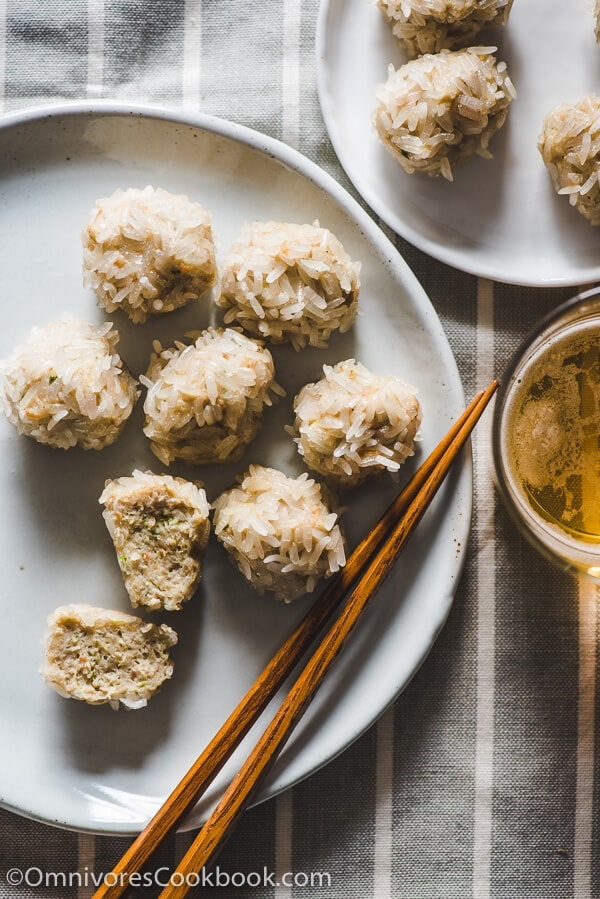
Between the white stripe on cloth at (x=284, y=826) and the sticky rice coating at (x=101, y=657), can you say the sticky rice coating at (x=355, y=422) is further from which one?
the white stripe on cloth at (x=284, y=826)

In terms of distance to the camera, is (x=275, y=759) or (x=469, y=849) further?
(x=469, y=849)

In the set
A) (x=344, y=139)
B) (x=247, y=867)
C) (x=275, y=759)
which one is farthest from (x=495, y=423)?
(x=247, y=867)

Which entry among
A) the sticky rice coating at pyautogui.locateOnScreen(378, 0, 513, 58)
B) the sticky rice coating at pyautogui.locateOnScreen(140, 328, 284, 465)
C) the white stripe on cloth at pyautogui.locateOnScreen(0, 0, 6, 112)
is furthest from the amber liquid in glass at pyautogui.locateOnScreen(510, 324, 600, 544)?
the white stripe on cloth at pyautogui.locateOnScreen(0, 0, 6, 112)

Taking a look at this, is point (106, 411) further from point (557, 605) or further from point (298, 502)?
A: point (557, 605)

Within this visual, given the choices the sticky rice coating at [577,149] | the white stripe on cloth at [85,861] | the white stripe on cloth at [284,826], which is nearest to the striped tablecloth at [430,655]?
the white stripe on cloth at [284,826]

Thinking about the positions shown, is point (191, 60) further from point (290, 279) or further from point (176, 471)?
point (176, 471)
